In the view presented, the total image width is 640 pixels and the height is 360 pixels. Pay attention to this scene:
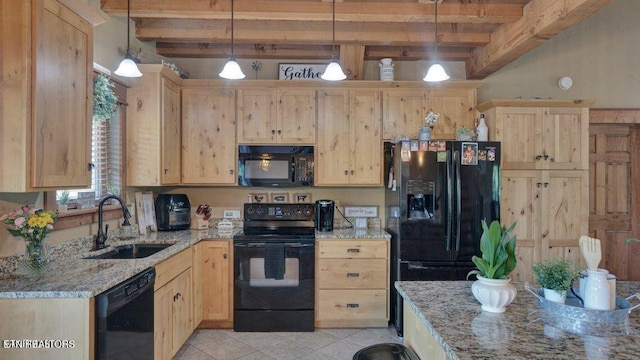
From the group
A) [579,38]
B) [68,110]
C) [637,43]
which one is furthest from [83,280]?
[637,43]

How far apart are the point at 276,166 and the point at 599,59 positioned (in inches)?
146

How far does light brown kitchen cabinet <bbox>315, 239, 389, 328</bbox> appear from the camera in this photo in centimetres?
323

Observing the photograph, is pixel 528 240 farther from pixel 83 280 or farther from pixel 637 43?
pixel 83 280

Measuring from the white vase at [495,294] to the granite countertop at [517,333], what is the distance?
0.04 m

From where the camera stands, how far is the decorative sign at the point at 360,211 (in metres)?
3.83

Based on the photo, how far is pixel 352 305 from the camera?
3.24m

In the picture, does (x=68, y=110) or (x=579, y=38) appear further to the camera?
(x=579, y=38)

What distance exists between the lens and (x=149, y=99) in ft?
10.0

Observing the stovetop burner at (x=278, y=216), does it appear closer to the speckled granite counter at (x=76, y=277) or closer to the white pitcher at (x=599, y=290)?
the speckled granite counter at (x=76, y=277)

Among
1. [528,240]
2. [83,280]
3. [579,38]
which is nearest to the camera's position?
[83,280]

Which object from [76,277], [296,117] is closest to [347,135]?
[296,117]

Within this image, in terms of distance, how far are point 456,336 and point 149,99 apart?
9.74ft

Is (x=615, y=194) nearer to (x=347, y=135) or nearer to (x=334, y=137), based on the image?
(x=347, y=135)

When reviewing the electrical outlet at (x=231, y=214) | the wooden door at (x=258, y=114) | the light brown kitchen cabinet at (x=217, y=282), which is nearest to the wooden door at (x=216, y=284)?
the light brown kitchen cabinet at (x=217, y=282)
